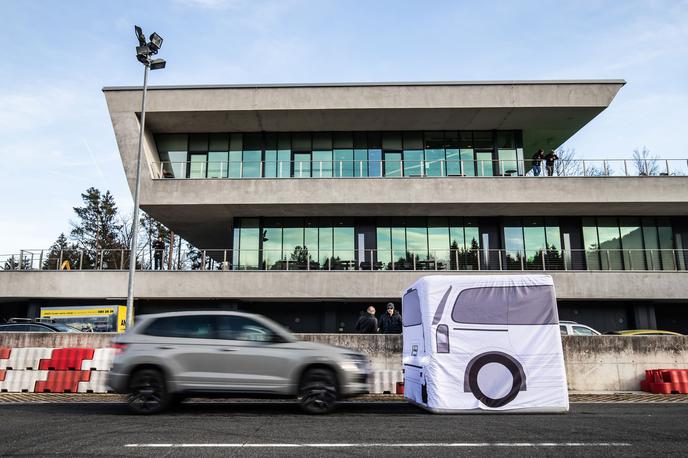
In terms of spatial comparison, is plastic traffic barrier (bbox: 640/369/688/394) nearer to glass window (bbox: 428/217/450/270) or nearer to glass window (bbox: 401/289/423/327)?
glass window (bbox: 401/289/423/327)

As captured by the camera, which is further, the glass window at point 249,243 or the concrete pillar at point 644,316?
the glass window at point 249,243

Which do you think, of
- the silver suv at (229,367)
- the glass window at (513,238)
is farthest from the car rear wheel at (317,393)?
the glass window at (513,238)

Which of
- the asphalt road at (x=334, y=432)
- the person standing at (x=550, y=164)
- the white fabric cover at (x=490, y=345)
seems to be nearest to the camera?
the asphalt road at (x=334, y=432)

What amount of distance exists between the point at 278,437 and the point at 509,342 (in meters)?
4.63

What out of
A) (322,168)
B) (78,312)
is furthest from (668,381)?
(78,312)

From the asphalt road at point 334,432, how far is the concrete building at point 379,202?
1562 cm

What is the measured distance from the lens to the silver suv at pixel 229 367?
9.34 m

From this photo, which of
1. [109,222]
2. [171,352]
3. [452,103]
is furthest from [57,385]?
[109,222]

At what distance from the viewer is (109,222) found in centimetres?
6419

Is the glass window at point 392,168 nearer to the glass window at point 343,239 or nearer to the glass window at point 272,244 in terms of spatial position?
the glass window at point 343,239

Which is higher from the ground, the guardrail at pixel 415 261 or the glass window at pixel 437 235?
the glass window at pixel 437 235

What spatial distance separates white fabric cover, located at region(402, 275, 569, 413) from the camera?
955 cm

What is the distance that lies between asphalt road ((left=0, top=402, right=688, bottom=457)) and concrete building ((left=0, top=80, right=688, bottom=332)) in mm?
15624

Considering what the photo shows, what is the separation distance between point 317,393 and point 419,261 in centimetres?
1696
